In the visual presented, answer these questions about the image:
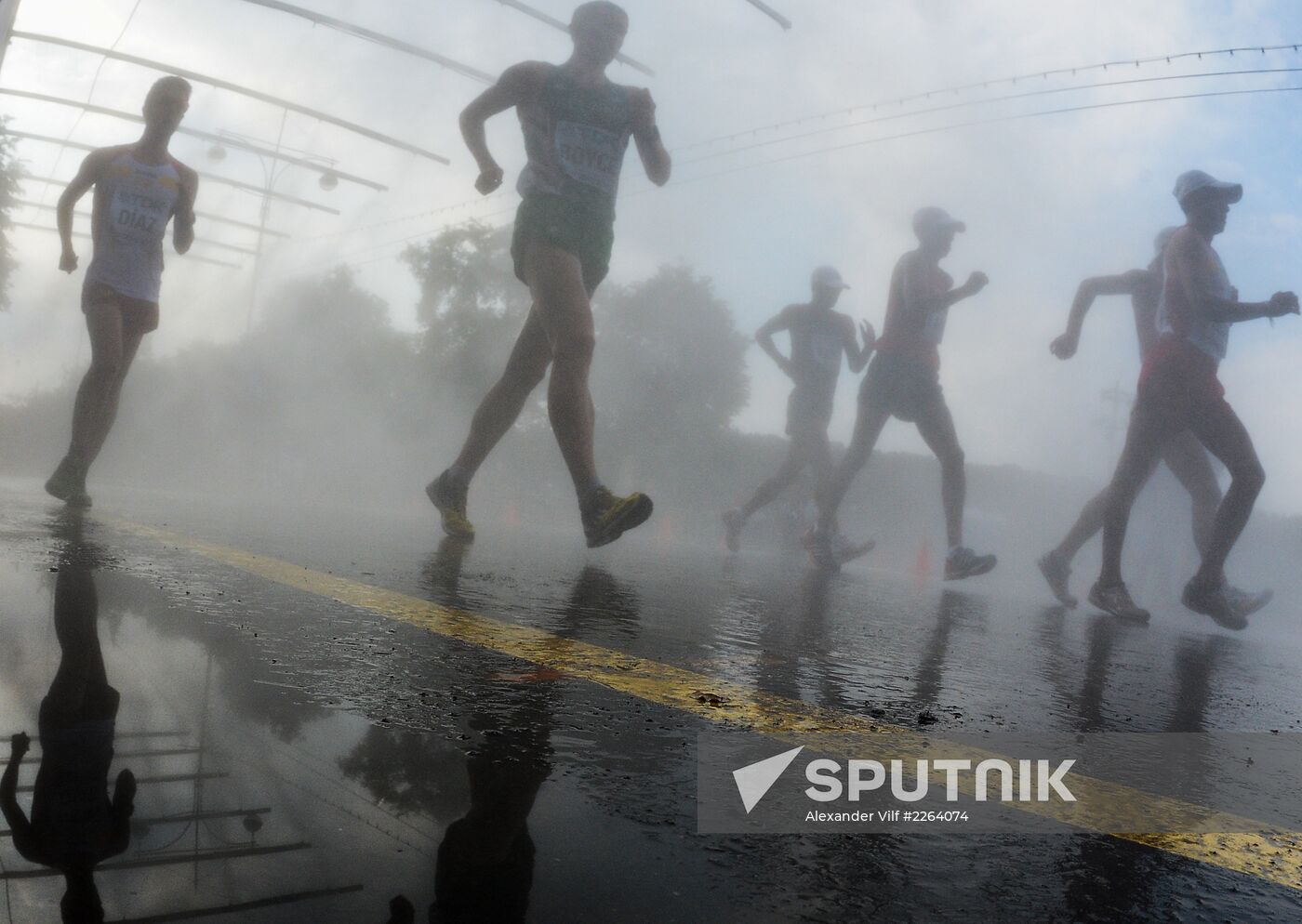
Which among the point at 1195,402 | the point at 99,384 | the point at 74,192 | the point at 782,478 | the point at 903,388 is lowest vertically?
the point at 782,478

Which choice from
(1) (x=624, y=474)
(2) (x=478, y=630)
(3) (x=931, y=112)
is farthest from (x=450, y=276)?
Answer: (2) (x=478, y=630)

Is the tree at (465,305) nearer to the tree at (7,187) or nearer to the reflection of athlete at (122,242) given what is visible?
the tree at (7,187)

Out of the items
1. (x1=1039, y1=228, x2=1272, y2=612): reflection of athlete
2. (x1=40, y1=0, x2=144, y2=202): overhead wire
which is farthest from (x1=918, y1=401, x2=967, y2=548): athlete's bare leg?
(x1=40, y1=0, x2=144, y2=202): overhead wire

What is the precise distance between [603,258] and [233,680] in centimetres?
340

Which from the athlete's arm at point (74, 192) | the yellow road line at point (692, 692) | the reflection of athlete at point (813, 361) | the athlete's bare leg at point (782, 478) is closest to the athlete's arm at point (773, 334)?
the reflection of athlete at point (813, 361)

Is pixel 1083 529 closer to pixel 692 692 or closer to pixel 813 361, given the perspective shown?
pixel 813 361

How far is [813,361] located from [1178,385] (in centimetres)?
423

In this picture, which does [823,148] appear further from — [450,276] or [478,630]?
[478,630]

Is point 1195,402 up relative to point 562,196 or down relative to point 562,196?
down

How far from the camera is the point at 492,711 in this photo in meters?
1.69

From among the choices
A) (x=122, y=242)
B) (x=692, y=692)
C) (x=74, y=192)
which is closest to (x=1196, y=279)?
(x=692, y=692)

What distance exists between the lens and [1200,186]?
6.05 m

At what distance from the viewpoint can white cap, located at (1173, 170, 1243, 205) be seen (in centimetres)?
602

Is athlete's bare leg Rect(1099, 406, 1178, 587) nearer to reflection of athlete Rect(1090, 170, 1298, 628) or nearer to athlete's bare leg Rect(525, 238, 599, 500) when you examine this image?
reflection of athlete Rect(1090, 170, 1298, 628)
